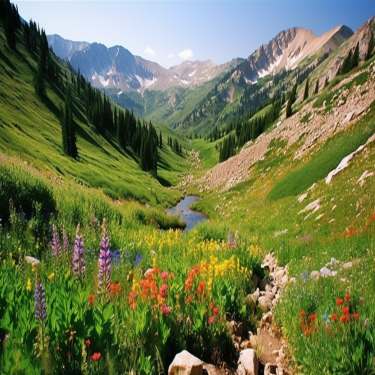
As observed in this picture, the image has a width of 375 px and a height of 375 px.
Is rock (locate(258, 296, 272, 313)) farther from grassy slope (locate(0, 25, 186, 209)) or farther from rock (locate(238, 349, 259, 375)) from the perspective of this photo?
grassy slope (locate(0, 25, 186, 209))

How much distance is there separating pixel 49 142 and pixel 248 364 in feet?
174

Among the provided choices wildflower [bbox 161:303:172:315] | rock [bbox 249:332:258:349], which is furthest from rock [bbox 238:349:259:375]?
wildflower [bbox 161:303:172:315]

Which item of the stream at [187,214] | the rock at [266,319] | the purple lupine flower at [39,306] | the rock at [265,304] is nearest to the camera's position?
the purple lupine flower at [39,306]

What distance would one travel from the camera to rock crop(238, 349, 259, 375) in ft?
12.0

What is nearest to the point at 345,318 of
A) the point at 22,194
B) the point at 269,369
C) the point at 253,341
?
the point at 269,369

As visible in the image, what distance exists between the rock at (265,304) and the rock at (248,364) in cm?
169

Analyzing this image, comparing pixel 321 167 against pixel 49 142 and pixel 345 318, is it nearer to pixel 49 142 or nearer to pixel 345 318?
pixel 345 318

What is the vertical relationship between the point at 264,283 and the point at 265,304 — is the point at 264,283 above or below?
above

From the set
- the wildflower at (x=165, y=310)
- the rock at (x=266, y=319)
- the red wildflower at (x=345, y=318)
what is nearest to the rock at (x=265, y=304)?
the rock at (x=266, y=319)

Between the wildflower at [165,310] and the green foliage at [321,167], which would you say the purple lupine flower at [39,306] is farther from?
the green foliage at [321,167]

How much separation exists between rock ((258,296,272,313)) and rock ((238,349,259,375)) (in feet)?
5.55

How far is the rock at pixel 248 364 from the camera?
12.0 ft

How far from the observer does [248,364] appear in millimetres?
3711

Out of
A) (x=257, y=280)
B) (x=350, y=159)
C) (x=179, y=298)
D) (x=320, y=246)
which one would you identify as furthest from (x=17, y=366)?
(x=350, y=159)
